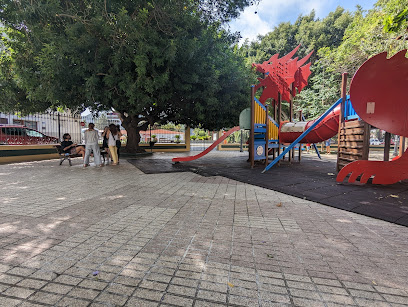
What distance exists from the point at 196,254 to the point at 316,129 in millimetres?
7953

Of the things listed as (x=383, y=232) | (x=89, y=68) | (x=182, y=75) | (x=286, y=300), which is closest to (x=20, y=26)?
(x=89, y=68)

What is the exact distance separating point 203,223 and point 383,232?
239 centimetres

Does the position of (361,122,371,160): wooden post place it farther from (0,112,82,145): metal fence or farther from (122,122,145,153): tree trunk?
(0,112,82,145): metal fence

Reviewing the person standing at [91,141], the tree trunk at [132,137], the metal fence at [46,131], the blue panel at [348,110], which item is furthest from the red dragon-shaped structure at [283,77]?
the metal fence at [46,131]

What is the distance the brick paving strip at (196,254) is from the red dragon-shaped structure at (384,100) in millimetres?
2750

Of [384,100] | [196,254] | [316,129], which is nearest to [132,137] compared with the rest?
[316,129]

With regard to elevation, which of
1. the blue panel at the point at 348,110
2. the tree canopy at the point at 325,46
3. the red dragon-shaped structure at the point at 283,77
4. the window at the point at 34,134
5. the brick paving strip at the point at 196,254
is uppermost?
the tree canopy at the point at 325,46

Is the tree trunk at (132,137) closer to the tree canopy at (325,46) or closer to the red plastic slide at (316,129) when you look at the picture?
the tree canopy at (325,46)

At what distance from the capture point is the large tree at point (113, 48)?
7086mm

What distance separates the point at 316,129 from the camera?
8.61m

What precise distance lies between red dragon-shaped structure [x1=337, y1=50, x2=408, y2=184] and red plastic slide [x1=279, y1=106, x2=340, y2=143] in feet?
7.01

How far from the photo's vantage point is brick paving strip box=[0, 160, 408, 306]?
1714mm

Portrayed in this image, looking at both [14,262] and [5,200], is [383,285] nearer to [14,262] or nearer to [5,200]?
[14,262]

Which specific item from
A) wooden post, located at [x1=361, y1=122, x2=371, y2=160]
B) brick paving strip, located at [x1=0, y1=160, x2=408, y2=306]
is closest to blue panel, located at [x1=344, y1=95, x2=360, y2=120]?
wooden post, located at [x1=361, y1=122, x2=371, y2=160]
